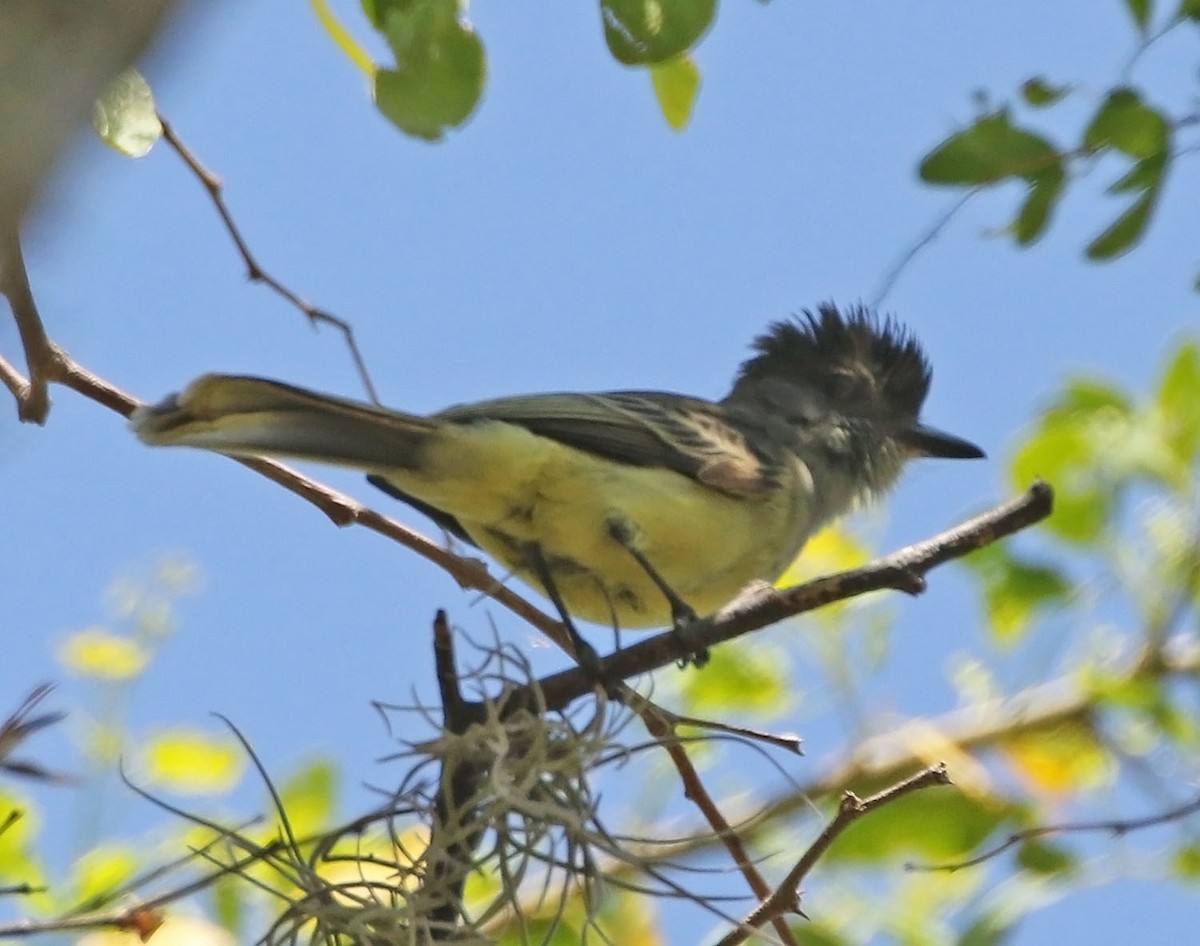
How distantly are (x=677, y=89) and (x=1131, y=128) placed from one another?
695mm

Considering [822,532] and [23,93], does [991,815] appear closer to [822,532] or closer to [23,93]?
[822,532]

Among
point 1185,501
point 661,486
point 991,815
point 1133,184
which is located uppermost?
point 1185,501

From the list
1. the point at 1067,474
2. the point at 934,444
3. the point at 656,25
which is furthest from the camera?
the point at 934,444

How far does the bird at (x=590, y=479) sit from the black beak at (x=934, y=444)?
1.43 feet

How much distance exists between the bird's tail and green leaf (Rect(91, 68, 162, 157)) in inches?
19.1

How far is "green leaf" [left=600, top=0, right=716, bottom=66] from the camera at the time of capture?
2055mm

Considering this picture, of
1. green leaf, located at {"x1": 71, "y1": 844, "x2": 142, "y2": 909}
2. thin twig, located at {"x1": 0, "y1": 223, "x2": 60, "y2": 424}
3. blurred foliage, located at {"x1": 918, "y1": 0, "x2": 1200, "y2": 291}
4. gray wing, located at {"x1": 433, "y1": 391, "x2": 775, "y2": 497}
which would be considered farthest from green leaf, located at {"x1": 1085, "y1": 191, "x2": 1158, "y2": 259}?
green leaf, located at {"x1": 71, "y1": 844, "x2": 142, "y2": 909}

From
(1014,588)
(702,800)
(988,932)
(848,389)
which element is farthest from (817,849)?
(848,389)

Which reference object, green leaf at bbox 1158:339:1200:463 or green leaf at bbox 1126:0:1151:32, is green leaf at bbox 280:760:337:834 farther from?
green leaf at bbox 1126:0:1151:32

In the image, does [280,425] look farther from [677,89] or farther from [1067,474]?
[1067,474]

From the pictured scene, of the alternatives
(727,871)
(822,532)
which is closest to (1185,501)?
(822,532)

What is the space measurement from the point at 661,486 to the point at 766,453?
1.68ft

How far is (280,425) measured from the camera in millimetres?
2998

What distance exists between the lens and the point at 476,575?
10.9 feet
